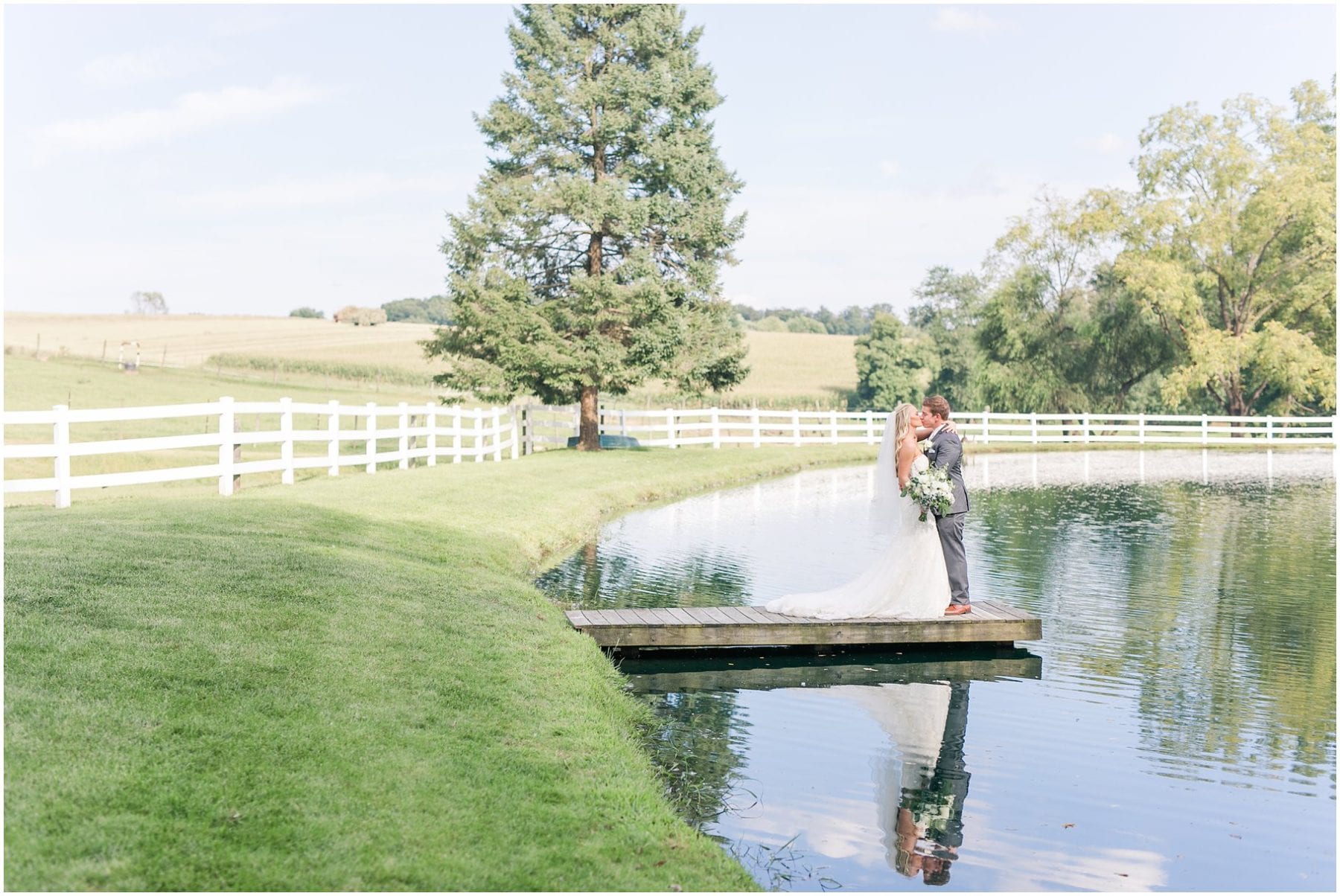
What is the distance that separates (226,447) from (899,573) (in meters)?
10.2

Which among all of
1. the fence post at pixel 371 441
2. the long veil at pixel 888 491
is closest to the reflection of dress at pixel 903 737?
the long veil at pixel 888 491

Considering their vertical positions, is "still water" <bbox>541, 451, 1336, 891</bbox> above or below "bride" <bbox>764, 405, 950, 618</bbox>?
below

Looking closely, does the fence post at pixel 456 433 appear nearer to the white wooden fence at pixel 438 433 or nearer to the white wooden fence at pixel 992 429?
the white wooden fence at pixel 438 433

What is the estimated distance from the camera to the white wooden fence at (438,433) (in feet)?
53.8

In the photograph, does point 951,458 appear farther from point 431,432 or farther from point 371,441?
point 431,432

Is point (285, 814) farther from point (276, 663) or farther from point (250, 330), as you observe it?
point (250, 330)

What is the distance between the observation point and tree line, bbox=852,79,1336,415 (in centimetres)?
5188

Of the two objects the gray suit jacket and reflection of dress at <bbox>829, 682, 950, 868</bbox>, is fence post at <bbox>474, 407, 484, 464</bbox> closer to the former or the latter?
the gray suit jacket

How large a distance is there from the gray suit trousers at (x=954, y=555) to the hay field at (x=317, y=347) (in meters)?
49.1

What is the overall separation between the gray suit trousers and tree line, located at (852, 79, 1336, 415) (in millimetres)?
44170

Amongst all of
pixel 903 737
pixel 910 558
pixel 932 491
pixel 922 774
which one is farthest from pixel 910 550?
pixel 922 774

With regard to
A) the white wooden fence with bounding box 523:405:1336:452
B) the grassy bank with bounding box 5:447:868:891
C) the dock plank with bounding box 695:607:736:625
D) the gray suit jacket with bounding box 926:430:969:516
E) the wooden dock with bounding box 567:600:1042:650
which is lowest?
the wooden dock with bounding box 567:600:1042:650

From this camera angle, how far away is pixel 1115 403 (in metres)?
57.1

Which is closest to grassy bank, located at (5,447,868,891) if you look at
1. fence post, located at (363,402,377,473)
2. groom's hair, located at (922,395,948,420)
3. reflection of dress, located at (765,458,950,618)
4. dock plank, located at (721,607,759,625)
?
dock plank, located at (721,607,759,625)
